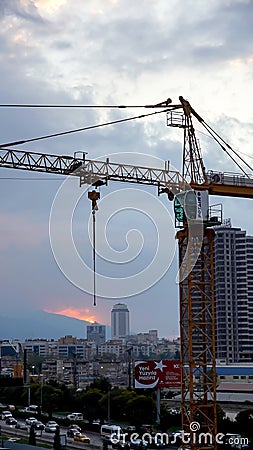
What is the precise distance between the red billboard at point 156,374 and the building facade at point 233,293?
4127 cm

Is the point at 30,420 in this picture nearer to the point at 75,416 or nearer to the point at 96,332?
the point at 75,416

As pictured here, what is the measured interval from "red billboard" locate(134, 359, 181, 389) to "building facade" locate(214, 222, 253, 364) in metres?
41.3

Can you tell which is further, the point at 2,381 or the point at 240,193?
the point at 2,381

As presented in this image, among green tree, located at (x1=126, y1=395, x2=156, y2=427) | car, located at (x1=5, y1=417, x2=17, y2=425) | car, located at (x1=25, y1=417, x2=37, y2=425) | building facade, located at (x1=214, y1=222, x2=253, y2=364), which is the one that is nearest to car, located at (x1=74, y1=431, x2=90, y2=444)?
green tree, located at (x1=126, y1=395, x2=156, y2=427)

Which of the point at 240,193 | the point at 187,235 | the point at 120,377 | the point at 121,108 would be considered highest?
the point at 121,108

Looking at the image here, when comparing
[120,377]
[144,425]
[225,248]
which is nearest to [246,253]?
[225,248]

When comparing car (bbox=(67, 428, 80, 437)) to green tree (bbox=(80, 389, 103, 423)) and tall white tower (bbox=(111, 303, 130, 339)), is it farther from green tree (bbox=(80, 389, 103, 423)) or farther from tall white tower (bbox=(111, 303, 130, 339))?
tall white tower (bbox=(111, 303, 130, 339))

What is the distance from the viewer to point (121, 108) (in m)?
18.0

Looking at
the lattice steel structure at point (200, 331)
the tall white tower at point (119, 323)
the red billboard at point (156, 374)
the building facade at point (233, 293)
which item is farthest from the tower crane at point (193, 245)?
the tall white tower at point (119, 323)

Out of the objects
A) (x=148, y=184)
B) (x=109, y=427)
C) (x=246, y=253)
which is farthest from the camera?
(x=246, y=253)

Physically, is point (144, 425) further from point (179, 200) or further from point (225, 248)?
point (225, 248)

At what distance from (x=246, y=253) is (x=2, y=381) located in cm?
4194

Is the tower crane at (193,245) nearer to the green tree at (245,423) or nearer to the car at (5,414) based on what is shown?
the green tree at (245,423)

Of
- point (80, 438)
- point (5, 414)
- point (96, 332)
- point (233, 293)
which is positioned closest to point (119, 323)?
point (96, 332)
